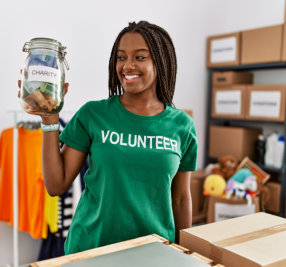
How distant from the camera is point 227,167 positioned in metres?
3.17

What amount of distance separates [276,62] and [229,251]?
2638mm

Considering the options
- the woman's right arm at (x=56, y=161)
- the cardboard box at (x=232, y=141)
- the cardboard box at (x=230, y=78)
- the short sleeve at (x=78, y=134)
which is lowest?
the cardboard box at (x=232, y=141)

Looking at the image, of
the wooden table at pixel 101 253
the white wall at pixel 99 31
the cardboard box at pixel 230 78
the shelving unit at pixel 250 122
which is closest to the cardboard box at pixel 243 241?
the wooden table at pixel 101 253

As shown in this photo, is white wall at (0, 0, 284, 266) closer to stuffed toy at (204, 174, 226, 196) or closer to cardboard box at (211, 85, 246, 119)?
cardboard box at (211, 85, 246, 119)

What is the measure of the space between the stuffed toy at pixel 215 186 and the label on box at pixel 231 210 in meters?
0.14

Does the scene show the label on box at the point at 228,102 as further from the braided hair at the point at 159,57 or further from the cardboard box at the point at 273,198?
the braided hair at the point at 159,57

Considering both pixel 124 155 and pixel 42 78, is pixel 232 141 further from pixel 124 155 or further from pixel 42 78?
pixel 42 78

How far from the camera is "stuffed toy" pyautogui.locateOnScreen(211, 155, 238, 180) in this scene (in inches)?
124

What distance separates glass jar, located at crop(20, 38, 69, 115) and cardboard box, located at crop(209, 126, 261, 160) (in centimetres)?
269

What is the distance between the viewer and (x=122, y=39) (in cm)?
98

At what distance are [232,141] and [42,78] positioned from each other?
9.14ft

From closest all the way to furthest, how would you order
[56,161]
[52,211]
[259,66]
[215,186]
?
[56,161]
[52,211]
[215,186]
[259,66]

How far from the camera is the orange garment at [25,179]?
2.21m

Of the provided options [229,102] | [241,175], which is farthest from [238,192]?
[229,102]
